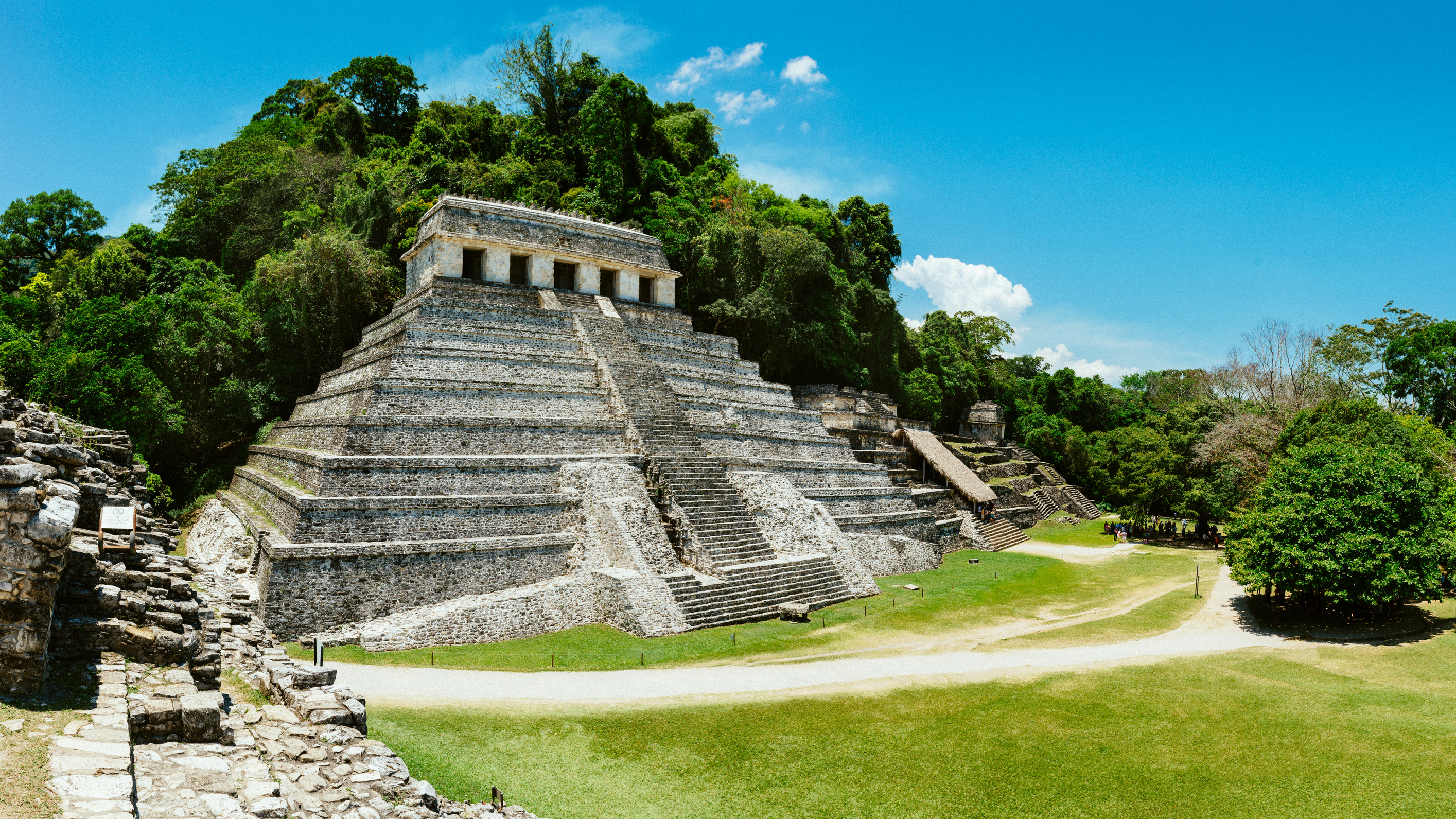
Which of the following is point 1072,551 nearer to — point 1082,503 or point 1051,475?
point 1082,503

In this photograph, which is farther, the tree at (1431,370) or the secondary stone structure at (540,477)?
the tree at (1431,370)

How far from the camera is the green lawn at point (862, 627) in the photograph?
1517 centimetres

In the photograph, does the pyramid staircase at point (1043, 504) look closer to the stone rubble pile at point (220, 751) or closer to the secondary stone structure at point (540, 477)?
the secondary stone structure at point (540, 477)

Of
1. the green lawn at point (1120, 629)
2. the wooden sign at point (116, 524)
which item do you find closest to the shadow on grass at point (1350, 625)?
the green lawn at point (1120, 629)

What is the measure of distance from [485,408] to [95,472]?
911 centimetres

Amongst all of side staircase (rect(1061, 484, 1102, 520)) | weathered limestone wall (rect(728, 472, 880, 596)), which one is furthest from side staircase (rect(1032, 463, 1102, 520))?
weathered limestone wall (rect(728, 472, 880, 596))

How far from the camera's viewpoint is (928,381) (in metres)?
48.2

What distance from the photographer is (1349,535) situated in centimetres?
1806

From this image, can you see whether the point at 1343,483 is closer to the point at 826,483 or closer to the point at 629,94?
the point at 826,483

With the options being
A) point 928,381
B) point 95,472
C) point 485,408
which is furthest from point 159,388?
point 928,381

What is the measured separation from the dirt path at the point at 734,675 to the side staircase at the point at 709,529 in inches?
128

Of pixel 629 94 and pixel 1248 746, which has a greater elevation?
pixel 629 94

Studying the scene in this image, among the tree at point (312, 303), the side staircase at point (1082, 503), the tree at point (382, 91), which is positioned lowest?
the side staircase at point (1082, 503)

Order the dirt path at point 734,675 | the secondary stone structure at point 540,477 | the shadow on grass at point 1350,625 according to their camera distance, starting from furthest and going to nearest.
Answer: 1. the shadow on grass at point 1350,625
2. the secondary stone structure at point 540,477
3. the dirt path at point 734,675
